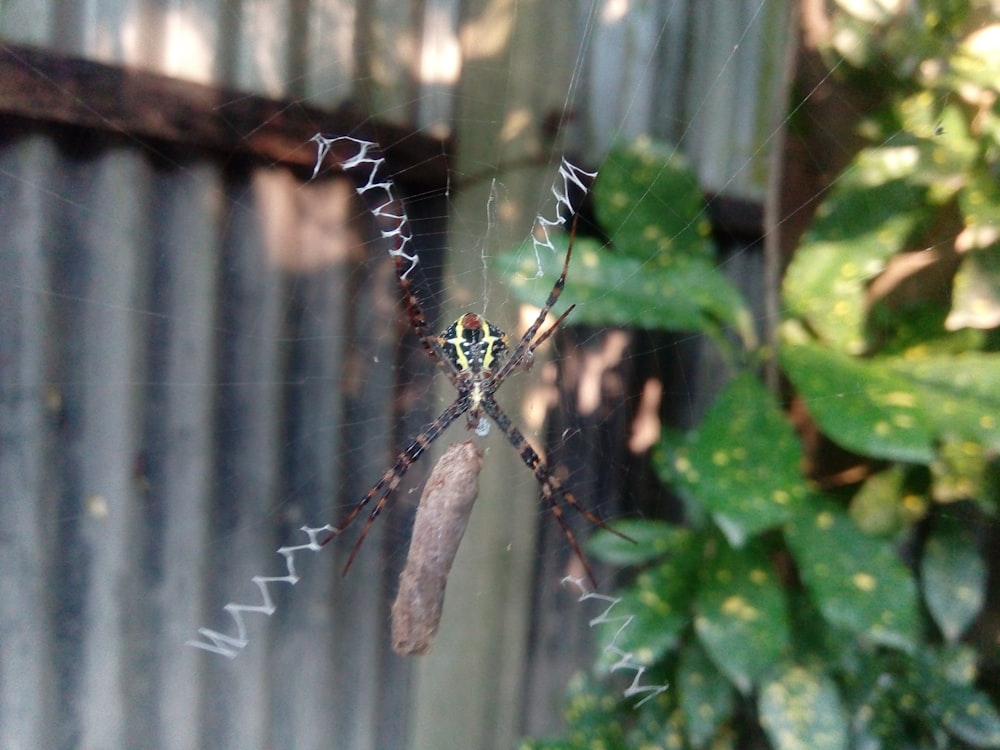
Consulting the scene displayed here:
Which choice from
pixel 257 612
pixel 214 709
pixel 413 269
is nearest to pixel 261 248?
pixel 413 269

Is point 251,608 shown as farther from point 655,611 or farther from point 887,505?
point 887,505

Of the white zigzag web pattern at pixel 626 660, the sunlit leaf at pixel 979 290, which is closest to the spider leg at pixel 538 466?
the white zigzag web pattern at pixel 626 660

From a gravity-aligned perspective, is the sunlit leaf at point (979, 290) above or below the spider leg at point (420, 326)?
below

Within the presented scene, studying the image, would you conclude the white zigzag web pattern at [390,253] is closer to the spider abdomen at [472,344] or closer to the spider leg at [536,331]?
the spider leg at [536,331]

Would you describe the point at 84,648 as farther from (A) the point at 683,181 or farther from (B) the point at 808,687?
(A) the point at 683,181

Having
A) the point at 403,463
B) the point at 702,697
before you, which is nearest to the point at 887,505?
the point at 702,697

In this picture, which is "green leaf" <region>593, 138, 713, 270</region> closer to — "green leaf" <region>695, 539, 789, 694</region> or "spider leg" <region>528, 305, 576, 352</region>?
"spider leg" <region>528, 305, 576, 352</region>
